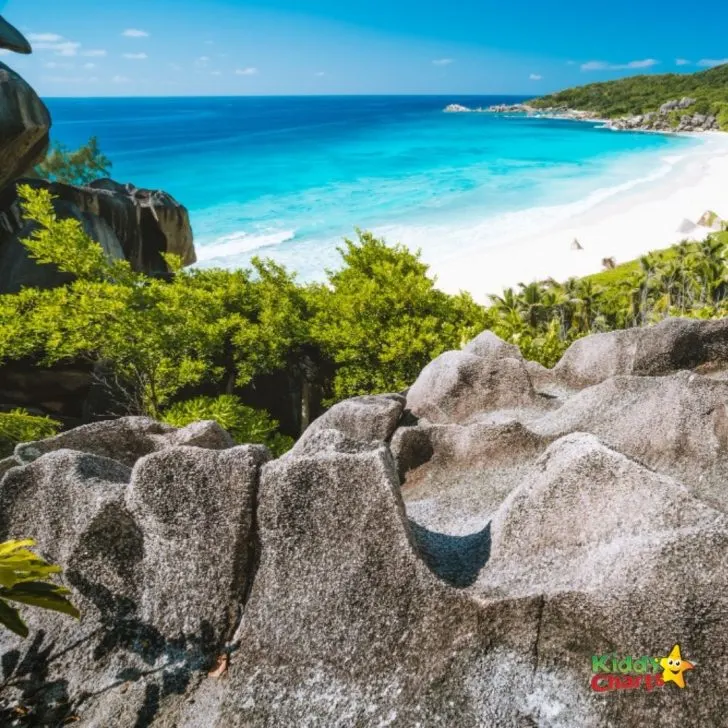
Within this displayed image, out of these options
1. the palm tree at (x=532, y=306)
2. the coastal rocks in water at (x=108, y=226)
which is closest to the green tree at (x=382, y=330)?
the coastal rocks in water at (x=108, y=226)

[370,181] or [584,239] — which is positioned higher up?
[370,181]

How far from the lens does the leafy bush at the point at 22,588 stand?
7.23 feet

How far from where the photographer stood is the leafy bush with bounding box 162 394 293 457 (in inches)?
549

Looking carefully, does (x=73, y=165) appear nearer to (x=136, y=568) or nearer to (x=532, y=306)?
(x=532, y=306)

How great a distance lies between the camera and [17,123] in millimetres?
19641

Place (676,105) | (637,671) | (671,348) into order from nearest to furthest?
1. (637,671)
2. (671,348)
3. (676,105)

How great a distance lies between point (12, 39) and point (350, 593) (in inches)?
991

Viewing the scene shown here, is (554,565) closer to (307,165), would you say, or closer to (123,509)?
(123,509)

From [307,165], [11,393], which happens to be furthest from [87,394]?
[307,165]

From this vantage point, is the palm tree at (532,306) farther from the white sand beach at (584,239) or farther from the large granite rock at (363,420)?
the large granite rock at (363,420)

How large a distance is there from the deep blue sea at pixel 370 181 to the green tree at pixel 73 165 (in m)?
12.1

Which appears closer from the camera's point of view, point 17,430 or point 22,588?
point 22,588

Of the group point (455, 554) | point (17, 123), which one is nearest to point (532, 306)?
point (17, 123)

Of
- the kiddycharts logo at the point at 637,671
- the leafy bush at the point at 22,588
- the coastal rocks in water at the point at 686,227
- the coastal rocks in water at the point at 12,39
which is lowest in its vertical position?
the coastal rocks in water at the point at 686,227
